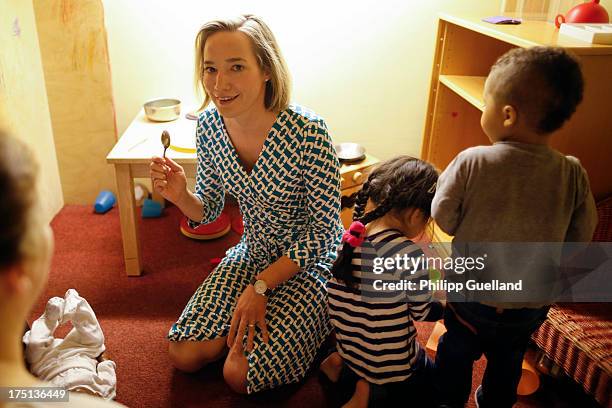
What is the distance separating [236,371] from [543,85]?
0.96m

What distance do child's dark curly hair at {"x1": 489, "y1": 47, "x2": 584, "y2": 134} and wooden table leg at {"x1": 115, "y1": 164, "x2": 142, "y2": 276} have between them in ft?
4.07

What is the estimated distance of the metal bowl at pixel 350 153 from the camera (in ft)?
6.87

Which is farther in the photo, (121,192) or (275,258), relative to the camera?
(121,192)

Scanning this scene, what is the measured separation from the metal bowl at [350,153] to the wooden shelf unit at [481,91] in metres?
0.31

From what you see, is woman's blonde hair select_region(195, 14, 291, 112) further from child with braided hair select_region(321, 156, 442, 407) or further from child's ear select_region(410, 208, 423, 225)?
child's ear select_region(410, 208, 423, 225)

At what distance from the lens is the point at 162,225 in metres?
2.27

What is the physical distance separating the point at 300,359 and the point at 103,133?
4.68 ft

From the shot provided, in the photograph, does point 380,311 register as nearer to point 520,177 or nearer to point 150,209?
point 520,177

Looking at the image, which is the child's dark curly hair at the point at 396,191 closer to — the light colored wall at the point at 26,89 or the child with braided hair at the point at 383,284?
the child with braided hair at the point at 383,284

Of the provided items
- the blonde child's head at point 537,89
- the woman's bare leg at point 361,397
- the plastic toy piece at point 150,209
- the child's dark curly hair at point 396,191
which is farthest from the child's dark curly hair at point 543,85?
the plastic toy piece at point 150,209

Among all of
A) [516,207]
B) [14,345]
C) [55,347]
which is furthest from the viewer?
[55,347]

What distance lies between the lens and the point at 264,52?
1343 millimetres

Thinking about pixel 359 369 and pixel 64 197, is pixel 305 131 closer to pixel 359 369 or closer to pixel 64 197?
pixel 359 369

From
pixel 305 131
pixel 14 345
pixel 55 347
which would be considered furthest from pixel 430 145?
pixel 14 345
